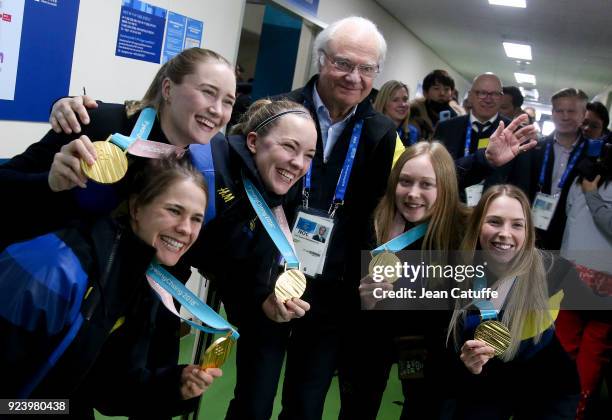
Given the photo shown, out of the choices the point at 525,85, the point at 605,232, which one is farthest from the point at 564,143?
the point at 525,85

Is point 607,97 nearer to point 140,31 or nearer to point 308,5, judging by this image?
point 308,5

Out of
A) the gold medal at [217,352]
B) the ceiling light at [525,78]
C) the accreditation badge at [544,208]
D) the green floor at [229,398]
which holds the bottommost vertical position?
the green floor at [229,398]

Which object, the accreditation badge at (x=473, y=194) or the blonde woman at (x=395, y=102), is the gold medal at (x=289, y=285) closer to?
the accreditation badge at (x=473, y=194)

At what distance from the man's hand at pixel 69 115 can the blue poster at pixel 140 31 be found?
5.59ft

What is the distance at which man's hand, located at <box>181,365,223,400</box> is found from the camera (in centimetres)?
167

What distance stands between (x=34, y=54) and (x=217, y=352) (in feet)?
5.94

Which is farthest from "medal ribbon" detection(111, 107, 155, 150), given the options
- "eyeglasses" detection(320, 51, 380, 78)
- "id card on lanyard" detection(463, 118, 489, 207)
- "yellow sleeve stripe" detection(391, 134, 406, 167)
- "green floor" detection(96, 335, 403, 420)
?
"id card on lanyard" detection(463, 118, 489, 207)

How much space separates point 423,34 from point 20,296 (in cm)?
1132

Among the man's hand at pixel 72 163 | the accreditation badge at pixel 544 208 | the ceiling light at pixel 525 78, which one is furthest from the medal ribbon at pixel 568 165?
the ceiling light at pixel 525 78

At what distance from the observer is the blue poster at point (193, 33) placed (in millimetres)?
3891

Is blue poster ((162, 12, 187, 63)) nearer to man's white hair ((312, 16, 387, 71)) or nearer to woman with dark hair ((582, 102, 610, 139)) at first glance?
man's white hair ((312, 16, 387, 71))

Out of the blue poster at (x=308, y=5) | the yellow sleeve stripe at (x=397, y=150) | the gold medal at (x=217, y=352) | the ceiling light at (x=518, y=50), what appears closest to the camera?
the gold medal at (x=217, y=352)

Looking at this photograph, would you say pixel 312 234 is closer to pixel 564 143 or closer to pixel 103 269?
pixel 103 269

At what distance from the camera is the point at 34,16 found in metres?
2.67
